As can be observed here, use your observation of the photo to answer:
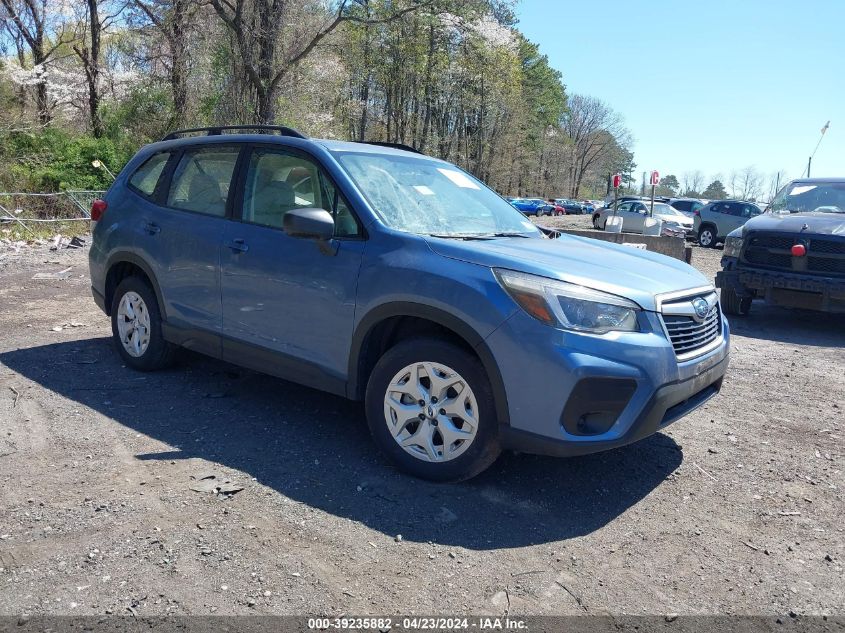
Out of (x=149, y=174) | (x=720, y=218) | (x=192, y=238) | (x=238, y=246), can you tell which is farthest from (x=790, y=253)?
(x=720, y=218)

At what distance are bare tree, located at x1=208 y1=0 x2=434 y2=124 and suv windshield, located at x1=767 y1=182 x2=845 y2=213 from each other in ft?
46.1

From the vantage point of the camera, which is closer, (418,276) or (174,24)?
(418,276)

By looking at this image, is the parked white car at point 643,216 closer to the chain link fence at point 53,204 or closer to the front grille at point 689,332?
the chain link fence at point 53,204

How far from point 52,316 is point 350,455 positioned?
5.08 metres

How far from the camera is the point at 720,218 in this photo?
2547 cm

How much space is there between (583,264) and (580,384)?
781 mm

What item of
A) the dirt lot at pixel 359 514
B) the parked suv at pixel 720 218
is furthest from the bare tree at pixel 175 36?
the dirt lot at pixel 359 514

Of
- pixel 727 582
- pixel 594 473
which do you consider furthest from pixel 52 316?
pixel 727 582

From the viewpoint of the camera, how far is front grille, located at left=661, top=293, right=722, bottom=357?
3568mm

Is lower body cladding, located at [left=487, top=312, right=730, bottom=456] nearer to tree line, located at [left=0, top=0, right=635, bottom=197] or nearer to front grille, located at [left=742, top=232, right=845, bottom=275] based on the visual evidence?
front grille, located at [left=742, top=232, right=845, bottom=275]

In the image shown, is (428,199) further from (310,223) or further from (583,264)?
(583,264)

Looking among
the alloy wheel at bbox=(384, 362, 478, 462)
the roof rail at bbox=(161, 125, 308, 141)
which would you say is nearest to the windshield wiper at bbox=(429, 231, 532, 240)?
the alloy wheel at bbox=(384, 362, 478, 462)

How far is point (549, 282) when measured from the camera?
3.37m

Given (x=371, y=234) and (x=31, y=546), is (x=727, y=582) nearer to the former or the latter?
(x=371, y=234)
